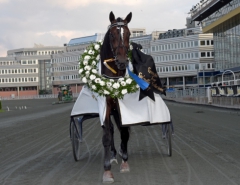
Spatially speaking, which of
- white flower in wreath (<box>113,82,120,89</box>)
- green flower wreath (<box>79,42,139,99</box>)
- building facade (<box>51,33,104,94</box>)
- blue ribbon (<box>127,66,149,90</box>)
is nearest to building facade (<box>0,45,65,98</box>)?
building facade (<box>51,33,104,94</box>)

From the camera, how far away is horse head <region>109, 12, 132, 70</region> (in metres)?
7.14

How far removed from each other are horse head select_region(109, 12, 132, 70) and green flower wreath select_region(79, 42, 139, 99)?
0.49 meters

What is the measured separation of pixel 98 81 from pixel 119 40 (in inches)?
34.3

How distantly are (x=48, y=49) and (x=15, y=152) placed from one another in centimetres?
17136

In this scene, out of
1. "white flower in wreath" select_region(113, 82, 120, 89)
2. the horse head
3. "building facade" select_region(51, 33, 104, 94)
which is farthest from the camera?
"building facade" select_region(51, 33, 104, 94)

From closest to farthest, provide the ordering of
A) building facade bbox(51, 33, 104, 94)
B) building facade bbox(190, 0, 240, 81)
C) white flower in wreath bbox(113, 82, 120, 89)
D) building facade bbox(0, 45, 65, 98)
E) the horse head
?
the horse head, white flower in wreath bbox(113, 82, 120, 89), building facade bbox(190, 0, 240, 81), building facade bbox(51, 33, 104, 94), building facade bbox(0, 45, 65, 98)

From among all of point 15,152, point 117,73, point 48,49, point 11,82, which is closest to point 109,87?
point 117,73

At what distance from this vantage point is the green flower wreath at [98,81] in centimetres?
772

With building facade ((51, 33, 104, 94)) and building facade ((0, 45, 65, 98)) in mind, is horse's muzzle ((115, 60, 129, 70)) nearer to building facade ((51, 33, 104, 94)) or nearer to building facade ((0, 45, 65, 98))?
building facade ((51, 33, 104, 94))

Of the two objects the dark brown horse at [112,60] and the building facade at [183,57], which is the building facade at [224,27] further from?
the dark brown horse at [112,60]

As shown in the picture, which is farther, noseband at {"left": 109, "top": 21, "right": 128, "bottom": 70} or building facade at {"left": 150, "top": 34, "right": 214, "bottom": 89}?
building facade at {"left": 150, "top": 34, "right": 214, "bottom": 89}

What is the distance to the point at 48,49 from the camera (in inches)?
7111

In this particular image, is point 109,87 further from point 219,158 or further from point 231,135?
point 231,135

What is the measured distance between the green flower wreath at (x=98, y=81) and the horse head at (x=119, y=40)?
494 millimetres
